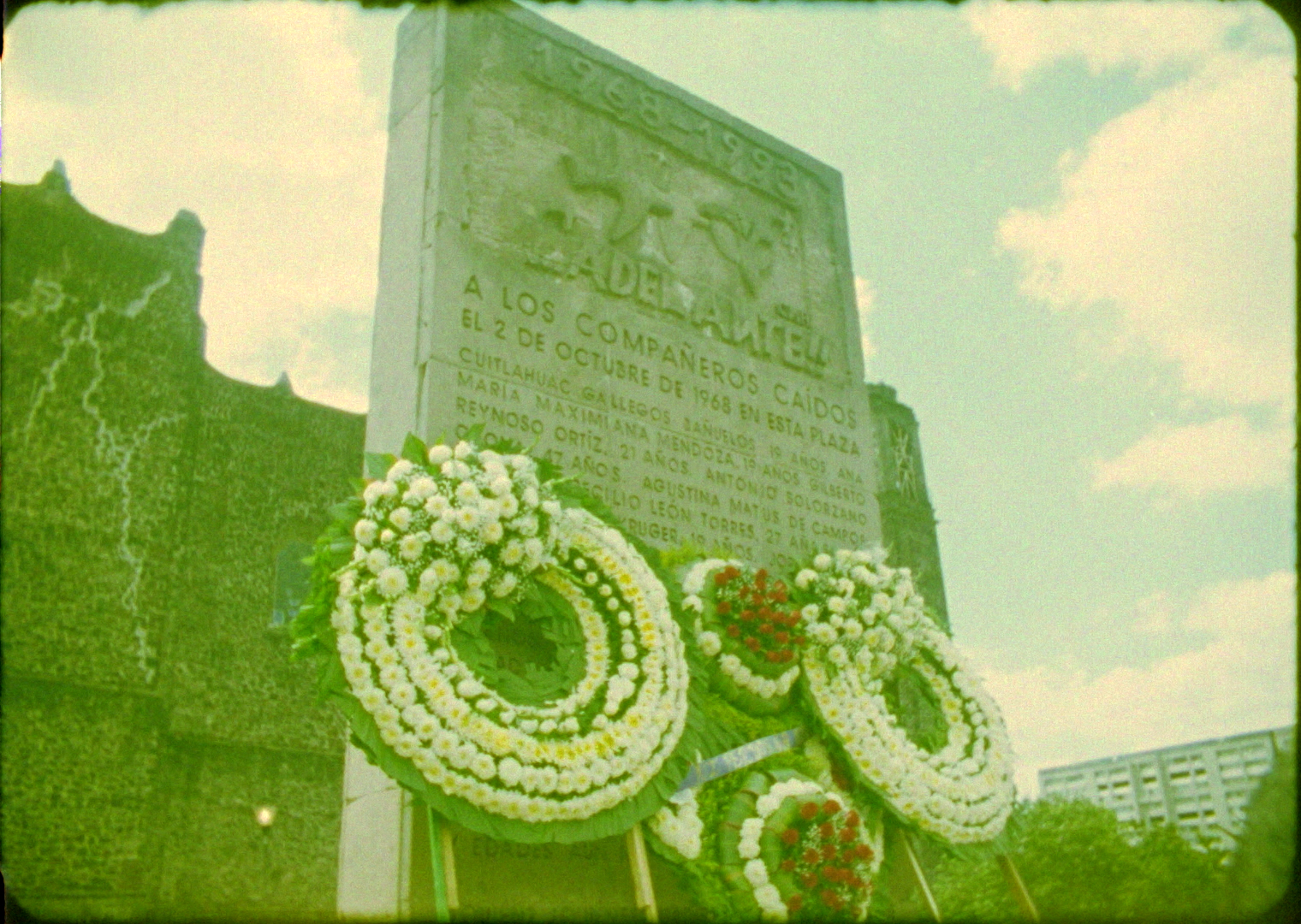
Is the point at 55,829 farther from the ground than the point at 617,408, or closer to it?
closer to it

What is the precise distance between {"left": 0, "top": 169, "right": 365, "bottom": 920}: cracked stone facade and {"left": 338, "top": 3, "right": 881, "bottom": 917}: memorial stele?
44.0ft

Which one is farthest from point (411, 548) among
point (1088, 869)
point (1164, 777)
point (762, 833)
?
point (1164, 777)

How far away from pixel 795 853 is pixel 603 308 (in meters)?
3.51

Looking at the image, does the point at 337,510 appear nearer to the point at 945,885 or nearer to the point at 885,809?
the point at 885,809

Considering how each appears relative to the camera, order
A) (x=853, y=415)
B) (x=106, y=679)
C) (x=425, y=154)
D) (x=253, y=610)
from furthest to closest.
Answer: (x=253, y=610) → (x=106, y=679) → (x=853, y=415) → (x=425, y=154)

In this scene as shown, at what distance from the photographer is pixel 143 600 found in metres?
19.3

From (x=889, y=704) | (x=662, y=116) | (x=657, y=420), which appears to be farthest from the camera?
(x=662, y=116)

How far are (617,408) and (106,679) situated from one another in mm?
14838

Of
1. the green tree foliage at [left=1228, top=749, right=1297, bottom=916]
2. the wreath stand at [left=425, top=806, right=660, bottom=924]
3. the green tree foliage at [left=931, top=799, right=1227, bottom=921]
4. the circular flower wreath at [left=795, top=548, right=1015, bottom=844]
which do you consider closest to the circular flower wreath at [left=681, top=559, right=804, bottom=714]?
the circular flower wreath at [left=795, top=548, right=1015, bottom=844]

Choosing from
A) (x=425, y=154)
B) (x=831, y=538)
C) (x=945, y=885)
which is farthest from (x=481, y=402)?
(x=945, y=885)

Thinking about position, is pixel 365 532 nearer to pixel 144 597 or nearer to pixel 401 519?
pixel 401 519

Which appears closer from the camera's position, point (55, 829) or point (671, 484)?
point (671, 484)

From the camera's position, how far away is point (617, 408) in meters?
6.93

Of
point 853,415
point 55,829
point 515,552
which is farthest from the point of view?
point 55,829
